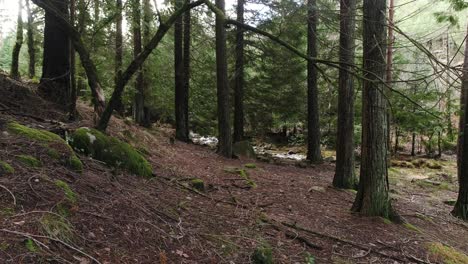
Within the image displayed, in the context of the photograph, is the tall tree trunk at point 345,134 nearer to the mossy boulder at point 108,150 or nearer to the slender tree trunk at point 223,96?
the slender tree trunk at point 223,96

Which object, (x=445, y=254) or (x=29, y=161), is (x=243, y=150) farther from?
(x=29, y=161)

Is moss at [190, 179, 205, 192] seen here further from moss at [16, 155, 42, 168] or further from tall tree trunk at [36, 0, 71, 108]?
tall tree trunk at [36, 0, 71, 108]

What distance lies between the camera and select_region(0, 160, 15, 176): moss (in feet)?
11.4

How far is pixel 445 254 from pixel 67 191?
16.0 feet

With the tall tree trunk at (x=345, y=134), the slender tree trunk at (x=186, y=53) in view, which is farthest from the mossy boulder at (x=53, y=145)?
the slender tree trunk at (x=186, y=53)

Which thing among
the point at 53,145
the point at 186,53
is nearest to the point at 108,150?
the point at 53,145

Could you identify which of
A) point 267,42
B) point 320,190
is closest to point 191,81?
point 267,42

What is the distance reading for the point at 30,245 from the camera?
2543mm

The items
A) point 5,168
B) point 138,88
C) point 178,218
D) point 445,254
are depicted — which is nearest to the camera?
point 5,168

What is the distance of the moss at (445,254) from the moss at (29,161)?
504cm

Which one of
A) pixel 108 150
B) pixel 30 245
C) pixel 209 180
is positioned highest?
pixel 108 150

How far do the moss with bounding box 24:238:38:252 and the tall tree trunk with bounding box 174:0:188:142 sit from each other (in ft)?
35.2

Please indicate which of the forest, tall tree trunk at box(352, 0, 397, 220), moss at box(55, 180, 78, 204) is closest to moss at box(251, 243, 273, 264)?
the forest

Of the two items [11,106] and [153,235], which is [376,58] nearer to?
[153,235]
